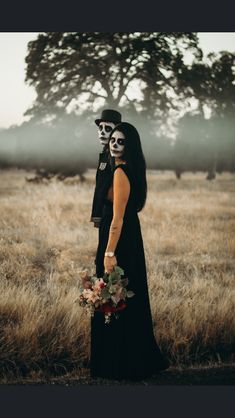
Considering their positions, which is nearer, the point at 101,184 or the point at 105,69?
the point at 101,184

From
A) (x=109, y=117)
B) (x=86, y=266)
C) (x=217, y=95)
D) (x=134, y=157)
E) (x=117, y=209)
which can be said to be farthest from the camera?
(x=217, y=95)

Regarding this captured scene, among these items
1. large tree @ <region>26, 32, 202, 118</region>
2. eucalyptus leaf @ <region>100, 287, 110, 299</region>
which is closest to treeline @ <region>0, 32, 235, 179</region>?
large tree @ <region>26, 32, 202, 118</region>

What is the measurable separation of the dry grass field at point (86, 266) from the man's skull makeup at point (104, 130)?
1.50ft

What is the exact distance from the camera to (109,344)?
153 inches

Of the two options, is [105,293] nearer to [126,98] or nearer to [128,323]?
[128,323]

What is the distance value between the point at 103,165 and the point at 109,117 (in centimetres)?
38

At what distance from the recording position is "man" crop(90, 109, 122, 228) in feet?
12.8

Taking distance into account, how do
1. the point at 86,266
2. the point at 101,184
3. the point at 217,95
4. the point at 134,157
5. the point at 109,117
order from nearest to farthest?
the point at 134,157 < the point at 101,184 < the point at 109,117 < the point at 86,266 < the point at 217,95

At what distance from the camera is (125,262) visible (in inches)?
152

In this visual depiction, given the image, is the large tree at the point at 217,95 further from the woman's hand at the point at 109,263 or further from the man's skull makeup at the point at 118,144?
the woman's hand at the point at 109,263

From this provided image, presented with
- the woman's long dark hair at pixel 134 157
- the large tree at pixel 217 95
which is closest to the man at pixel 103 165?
the woman's long dark hair at pixel 134 157

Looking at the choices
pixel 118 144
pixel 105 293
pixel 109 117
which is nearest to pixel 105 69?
pixel 109 117

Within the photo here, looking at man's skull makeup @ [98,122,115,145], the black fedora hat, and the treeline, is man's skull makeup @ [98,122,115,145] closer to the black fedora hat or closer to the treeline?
the black fedora hat

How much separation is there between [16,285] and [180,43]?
7.63 ft
